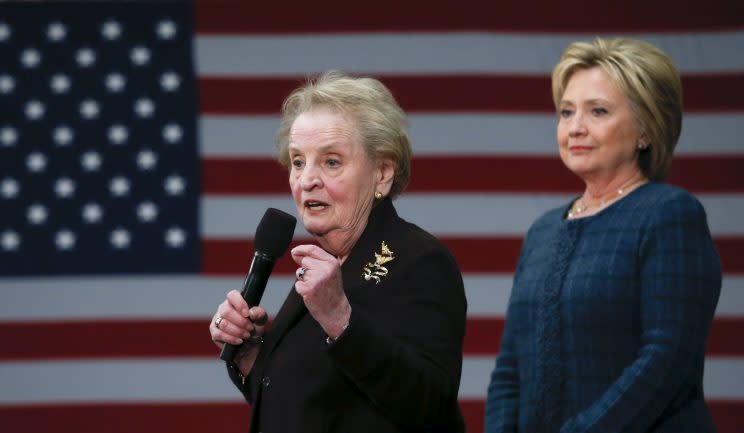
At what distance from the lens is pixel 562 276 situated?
2.09 m

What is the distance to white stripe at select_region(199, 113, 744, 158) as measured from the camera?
381cm

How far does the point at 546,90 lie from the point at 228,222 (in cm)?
131

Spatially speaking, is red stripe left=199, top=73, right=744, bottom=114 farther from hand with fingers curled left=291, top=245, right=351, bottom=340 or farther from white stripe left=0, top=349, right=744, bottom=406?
hand with fingers curled left=291, top=245, right=351, bottom=340

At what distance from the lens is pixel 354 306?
1614 millimetres

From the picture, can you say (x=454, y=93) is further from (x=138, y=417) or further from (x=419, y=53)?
(x=138, y=417)

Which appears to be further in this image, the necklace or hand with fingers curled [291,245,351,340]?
the necklace

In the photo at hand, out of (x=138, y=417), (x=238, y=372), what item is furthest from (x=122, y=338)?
(x=238, y=372)

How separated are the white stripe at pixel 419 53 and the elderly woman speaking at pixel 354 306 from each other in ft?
6.67

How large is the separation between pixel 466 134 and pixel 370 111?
7.04 ft

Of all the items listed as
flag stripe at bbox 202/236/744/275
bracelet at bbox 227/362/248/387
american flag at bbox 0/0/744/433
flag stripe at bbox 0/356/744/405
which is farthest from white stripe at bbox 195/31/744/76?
bracelet at bbox 227/362/248/387

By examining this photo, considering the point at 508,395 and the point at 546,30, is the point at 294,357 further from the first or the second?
the point at 546,30

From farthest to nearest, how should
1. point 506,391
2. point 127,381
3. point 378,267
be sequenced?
point 127,381, point 506,391, point 378,267

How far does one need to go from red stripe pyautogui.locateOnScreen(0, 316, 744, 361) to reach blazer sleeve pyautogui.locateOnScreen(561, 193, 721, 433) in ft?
5.96

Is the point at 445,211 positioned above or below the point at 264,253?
below
